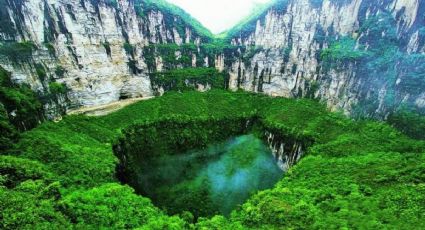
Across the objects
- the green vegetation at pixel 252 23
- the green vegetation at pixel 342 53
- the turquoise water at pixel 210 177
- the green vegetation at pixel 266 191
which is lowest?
the turquoise water at pixel 210 177

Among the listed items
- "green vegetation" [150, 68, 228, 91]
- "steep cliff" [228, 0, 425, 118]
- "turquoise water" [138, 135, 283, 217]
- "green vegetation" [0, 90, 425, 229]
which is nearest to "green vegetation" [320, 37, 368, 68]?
"steep cliff" [228, 0, 425, 118]

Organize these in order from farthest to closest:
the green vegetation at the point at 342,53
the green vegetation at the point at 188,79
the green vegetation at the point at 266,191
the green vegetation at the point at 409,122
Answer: the green vegetation at the point at 188,79
the green vegetation at the point at 342,53
the green vegetation at the point at 409,122
the green vegetation at the point at 266,191

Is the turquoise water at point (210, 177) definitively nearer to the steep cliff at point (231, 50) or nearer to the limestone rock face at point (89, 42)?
the steep cliff at point (231, 50)

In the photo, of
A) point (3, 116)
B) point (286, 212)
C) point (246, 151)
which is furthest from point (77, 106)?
point (286, 212)

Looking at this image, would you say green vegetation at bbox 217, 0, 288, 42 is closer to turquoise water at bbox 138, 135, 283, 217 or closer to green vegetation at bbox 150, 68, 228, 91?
green vegetation at bbox 150, 68, 228, 91

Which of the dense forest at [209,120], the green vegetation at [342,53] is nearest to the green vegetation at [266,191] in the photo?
the dense forest at [209,120]

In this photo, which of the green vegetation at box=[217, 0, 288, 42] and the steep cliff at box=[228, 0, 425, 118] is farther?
the green vegetation at box=[217, 0, 288, 42]
